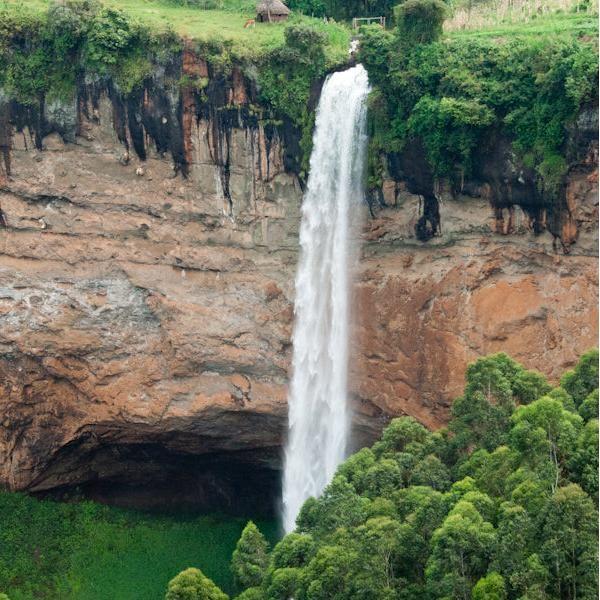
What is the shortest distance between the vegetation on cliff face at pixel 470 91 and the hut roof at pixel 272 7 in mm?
4731

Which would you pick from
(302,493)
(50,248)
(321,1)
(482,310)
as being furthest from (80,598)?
(321,1)

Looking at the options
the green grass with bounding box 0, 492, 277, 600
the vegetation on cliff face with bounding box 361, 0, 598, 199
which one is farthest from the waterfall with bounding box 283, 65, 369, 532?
the green grass with bounding box 0, 492, 277, 600

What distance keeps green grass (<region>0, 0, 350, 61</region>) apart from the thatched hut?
0.82 ft

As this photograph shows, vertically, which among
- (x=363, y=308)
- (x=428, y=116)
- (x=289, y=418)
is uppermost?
(x=428, y=116)

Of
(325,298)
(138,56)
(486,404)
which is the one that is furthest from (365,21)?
(486,404)

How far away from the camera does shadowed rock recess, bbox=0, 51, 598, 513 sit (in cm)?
3484

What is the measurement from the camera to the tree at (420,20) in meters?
33.9

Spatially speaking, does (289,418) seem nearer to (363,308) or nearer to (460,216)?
(363,308)

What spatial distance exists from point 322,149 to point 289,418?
241 inches

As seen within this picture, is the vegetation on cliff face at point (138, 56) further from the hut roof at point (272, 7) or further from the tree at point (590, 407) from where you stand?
the tree at point (590, 407)

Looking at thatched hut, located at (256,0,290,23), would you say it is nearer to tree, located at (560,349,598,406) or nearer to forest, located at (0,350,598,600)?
forest, located at (0,350,598,600)

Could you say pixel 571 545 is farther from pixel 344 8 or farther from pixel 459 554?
pixel 344 8

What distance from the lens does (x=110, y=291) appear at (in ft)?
120

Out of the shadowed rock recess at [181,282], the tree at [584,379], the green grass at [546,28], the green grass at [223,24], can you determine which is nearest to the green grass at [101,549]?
the shadowed rock recess at [181,282]
